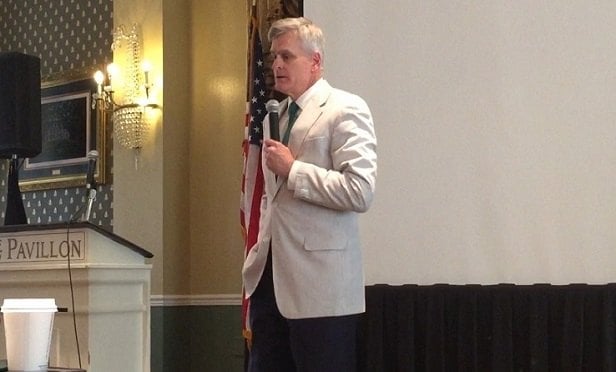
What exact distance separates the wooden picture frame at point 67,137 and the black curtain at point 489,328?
7.77ft

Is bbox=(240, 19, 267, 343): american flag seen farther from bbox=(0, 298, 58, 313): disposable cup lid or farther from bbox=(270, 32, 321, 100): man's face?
bbox=(0, 298, 58, 313): disposable cup lid

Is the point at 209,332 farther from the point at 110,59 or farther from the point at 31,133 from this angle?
the point at 110,59

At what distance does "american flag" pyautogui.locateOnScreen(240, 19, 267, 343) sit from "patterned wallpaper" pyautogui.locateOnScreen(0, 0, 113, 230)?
1.56m

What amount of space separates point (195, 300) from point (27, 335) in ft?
10.0

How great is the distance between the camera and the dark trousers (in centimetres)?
223

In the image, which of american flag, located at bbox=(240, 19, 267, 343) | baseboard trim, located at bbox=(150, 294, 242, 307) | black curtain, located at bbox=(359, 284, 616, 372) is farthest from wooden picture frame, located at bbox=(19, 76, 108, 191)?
black curtain, located at bbox=(359, 284, 616, 372)

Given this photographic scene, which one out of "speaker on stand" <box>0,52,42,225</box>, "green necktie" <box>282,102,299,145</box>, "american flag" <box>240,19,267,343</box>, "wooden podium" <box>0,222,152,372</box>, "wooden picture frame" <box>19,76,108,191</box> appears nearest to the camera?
"green necktie" <box>282,102,299,145</box>

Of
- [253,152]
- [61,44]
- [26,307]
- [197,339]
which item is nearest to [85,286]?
[253,152]

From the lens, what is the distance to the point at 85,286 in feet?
11.7

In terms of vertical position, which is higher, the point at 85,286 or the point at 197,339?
the point at 85,286

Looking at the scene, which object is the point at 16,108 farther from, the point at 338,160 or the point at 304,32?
the point at 338,160

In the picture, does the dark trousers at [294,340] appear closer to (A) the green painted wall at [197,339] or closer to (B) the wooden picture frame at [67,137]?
(A) the green painted wall at [197,339]

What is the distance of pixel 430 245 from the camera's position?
3238mm

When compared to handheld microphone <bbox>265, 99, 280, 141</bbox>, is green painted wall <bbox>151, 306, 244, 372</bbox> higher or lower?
lower
